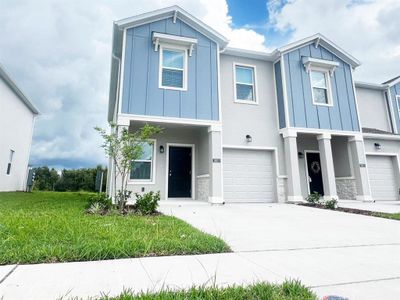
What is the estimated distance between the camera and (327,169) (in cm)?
1009

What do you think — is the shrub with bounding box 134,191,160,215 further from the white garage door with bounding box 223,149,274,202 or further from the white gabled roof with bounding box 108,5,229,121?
the white gabled roof with bounding box 108,5,229,121

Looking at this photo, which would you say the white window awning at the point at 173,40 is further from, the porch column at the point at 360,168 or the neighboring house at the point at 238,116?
the porch column at the point at 360,168

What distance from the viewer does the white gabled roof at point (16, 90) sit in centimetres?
1198

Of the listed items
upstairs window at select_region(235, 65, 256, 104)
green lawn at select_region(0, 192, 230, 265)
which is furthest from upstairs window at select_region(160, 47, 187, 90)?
green lawn at select_region(0, 192, 230, 265)

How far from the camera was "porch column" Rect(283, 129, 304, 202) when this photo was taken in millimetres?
9562

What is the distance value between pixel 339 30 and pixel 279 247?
13.1 meters

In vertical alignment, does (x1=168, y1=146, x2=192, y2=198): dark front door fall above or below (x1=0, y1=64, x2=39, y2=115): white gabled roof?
below

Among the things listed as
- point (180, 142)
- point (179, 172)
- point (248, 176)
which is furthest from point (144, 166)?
point (248, 176)

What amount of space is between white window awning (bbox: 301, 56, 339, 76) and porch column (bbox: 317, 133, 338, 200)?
308cm

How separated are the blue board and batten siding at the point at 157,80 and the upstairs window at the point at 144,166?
1882 mm

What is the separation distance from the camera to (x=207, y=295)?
1.74 metres

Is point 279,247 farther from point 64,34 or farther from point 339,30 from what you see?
point 64,34

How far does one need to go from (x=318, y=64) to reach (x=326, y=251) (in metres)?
10.0

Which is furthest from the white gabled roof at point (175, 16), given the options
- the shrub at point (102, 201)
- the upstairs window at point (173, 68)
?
the shrub at point (102, 201)
